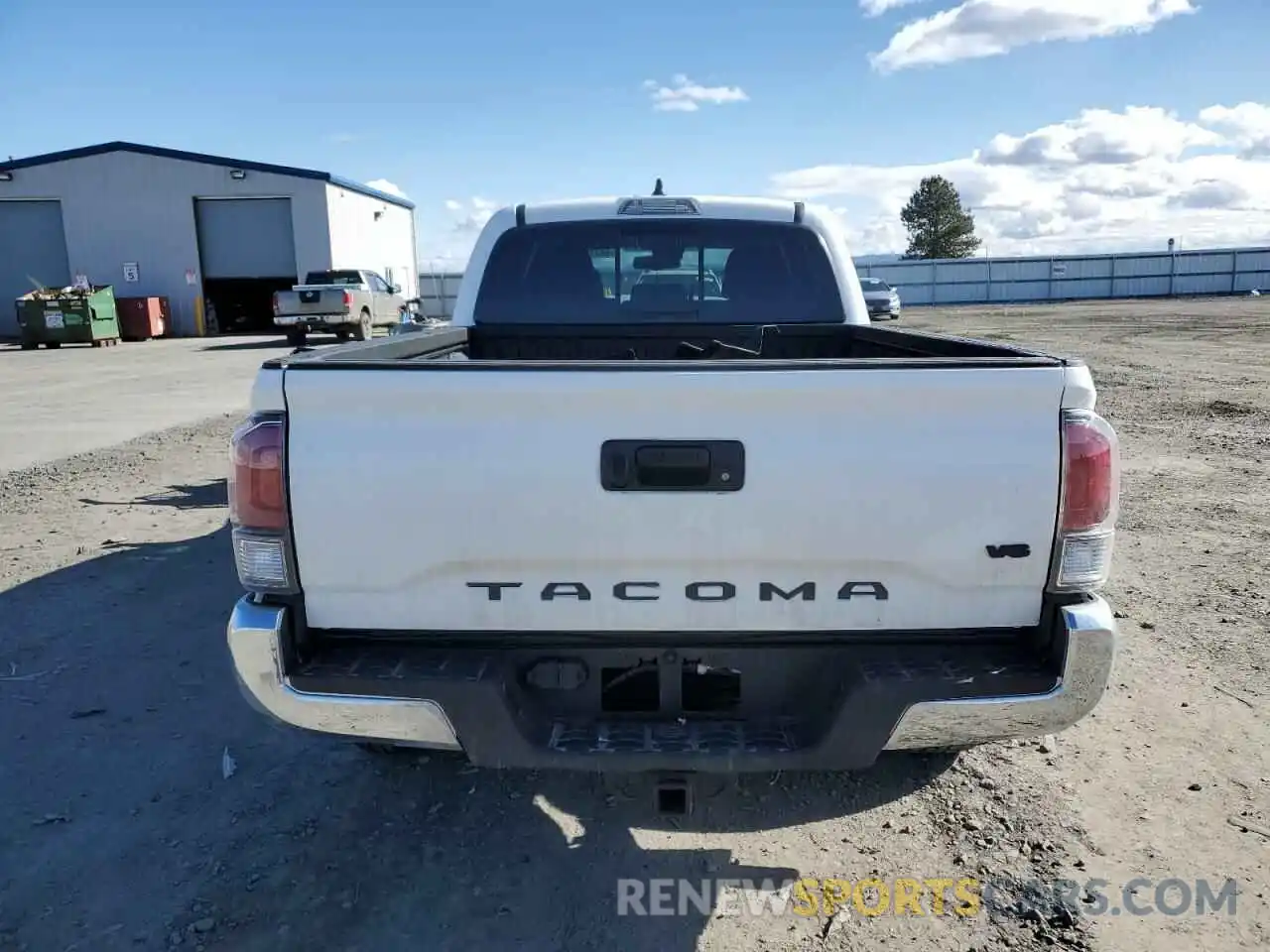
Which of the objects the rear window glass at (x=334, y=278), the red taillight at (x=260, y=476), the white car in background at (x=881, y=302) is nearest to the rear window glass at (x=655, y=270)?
the red taillight at (x=260, y=476)

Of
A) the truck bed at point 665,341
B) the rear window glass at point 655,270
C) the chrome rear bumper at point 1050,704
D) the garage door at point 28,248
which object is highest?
the garage door at point 28,248

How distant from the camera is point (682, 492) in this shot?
2354mm

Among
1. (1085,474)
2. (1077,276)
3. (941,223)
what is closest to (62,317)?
(1085,474)

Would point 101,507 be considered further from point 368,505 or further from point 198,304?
point 198,304

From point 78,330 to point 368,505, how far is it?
29.4 meters

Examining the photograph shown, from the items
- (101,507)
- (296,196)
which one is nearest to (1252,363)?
(101,507)

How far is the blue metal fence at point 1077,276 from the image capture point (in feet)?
167

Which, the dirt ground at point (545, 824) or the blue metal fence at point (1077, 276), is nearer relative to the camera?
the dirt ground at point (545, 824)

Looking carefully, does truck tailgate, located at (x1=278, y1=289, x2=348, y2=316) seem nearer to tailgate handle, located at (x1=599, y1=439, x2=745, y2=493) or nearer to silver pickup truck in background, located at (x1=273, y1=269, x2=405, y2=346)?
silver pickup truck in background, located at (x1=273, y1=269, x2=405, y2=346)

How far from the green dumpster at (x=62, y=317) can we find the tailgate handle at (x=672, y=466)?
97.0 ft

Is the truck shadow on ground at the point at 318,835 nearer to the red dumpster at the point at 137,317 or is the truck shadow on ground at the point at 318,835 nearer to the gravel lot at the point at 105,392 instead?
the gravel lot at the point at 105,392

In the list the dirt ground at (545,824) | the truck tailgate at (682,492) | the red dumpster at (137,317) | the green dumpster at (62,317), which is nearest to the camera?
the truck tailgate at (682,492)

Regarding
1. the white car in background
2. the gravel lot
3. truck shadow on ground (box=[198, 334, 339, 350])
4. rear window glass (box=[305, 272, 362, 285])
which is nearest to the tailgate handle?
the gravel lot

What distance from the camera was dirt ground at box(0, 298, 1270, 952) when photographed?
2.62 meters
